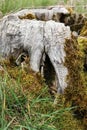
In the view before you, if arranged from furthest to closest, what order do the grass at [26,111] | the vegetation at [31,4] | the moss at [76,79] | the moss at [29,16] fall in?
the vegetation at [31,4] < the moss at [29,16] < the moss at [76,79] < the grass at [26,111]

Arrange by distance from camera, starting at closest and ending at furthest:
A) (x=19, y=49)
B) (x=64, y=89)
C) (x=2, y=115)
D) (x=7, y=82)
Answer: (x=2, y=115) < (x=7, y=82) < (x=64, y=89) < (x=19, y=49)

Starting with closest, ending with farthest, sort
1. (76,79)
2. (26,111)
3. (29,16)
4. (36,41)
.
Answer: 1. (26,111)
2. (76,79)
3. (36,41)
4. (29,16)

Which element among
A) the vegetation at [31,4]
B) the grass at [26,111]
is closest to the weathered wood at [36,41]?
the grass at [26,111]

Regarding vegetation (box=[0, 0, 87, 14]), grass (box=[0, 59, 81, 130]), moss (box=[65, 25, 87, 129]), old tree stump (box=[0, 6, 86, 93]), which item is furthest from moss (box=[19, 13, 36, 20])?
vegetation (box=[0, 0, 87, 14])

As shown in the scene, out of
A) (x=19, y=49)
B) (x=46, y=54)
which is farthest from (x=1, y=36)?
(x=46, y=54)

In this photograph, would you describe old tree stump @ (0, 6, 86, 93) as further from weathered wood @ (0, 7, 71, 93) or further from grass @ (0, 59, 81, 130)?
grass @ (0, 59, 81, 130)

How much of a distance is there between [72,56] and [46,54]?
0.22m

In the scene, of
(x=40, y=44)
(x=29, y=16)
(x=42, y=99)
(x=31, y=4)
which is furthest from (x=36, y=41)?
(x=31, y=4)

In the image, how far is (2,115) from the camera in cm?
257

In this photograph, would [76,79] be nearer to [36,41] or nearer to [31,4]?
[36,41]

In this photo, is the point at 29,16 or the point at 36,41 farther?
the point at 29,16

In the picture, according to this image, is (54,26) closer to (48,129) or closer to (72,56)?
(72,56)

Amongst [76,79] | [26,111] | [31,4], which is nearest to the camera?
[26,111]

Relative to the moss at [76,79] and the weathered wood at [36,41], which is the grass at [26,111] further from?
the weathered wood at [36,41]
